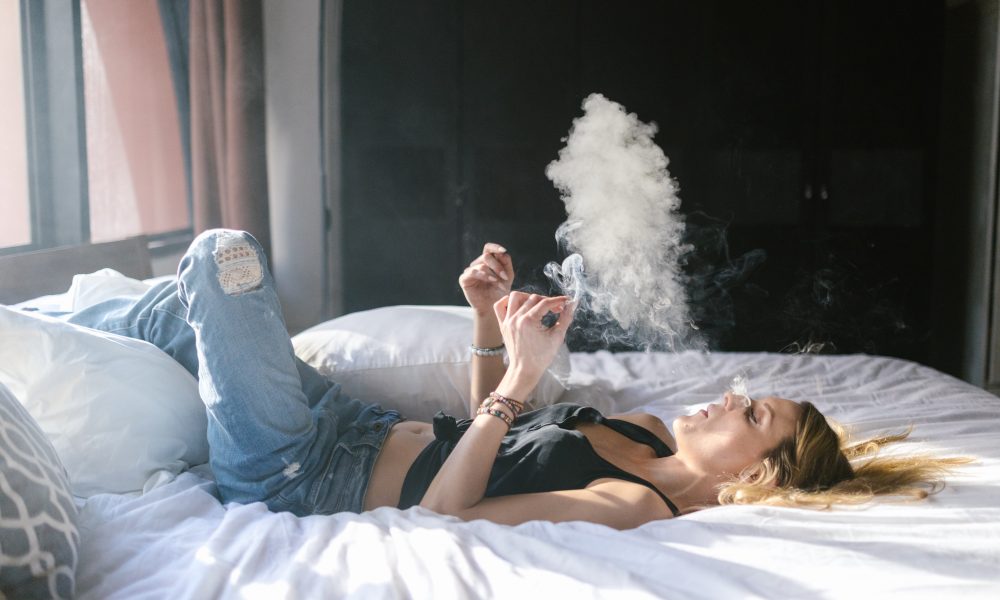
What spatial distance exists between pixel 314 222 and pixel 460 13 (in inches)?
47.3

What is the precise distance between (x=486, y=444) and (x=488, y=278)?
1.36 feet

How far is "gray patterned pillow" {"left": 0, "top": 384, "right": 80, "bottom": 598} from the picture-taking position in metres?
0.96

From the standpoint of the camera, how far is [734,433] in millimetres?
1546

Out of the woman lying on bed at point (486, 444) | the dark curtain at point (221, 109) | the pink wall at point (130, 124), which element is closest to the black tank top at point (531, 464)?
the woman lying on bed at point (486, 444)

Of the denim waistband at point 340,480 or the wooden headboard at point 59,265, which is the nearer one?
the denim waistband at point 340,480

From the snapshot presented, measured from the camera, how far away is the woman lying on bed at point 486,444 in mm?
1374

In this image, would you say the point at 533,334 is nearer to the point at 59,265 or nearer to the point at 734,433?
the point at 734,433

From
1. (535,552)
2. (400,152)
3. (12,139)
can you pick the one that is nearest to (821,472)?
(535,552)

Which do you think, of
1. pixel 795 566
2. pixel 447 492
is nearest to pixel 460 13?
pixel 447 492

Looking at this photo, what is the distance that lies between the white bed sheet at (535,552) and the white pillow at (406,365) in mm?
560

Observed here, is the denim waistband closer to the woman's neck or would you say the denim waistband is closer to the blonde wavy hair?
the woman's neck

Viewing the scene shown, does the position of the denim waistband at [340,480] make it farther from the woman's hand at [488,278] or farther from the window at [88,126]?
the window at [88,126]

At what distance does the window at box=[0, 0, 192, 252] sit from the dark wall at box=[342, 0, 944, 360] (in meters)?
0.99

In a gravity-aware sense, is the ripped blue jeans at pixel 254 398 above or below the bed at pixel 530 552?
above
